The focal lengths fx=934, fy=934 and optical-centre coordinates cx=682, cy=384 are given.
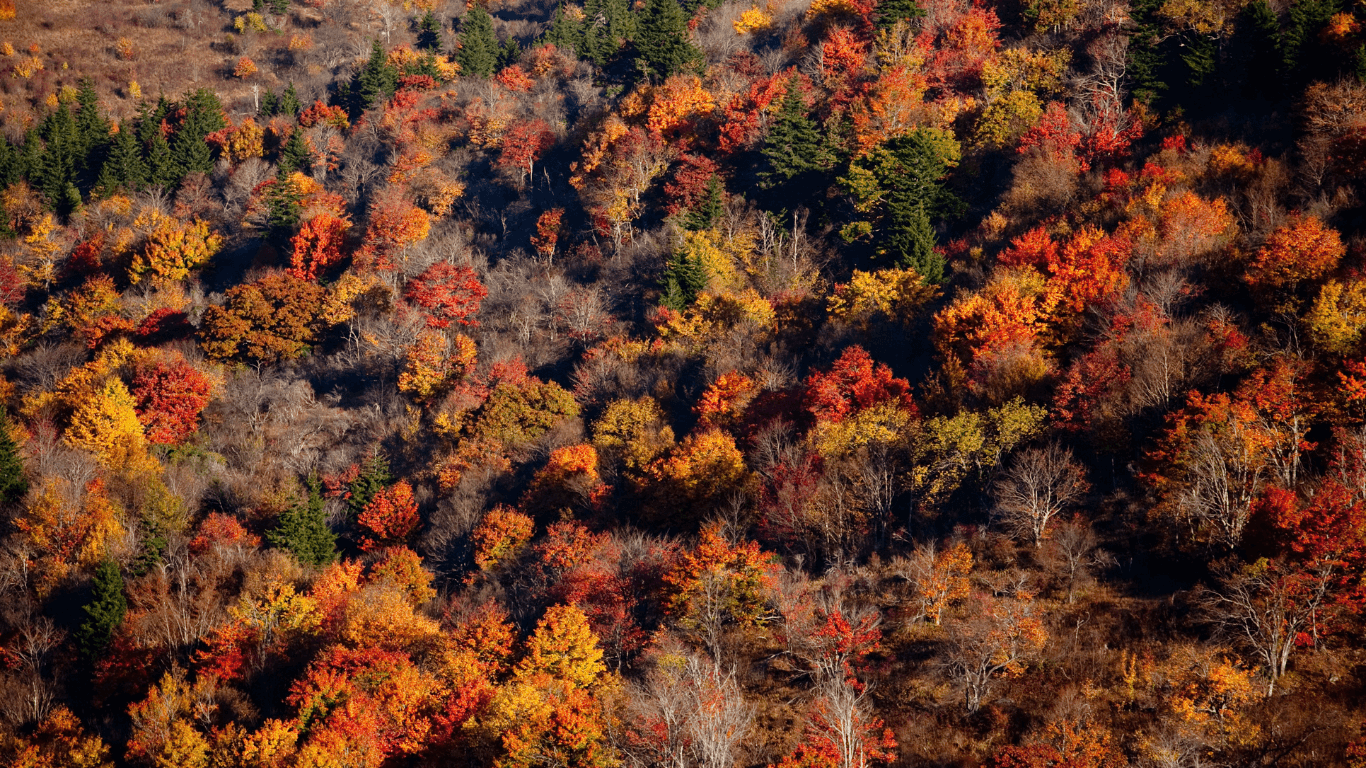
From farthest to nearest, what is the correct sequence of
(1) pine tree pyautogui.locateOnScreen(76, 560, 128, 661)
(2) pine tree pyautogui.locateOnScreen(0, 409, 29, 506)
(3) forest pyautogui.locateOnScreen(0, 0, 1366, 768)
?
(2) pine tree pyautogui.locateOnScreen(0, 409, 29, 506) < (1) pine tree pyautogui.locateOnScreen(76, 560, 128, 661) < (3) forest pyautogui.locateOnScreen(0, 0, 1366, 768)

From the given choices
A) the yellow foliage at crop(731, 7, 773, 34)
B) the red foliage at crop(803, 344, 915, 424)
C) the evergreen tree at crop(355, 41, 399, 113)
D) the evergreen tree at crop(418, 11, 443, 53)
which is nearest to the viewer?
the red foliage at crop(803, 344, 915, 424)

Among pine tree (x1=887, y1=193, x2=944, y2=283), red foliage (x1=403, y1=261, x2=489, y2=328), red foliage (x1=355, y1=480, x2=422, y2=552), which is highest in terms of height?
pine tree (x1=887, y1=193, x2=944, y2=283)

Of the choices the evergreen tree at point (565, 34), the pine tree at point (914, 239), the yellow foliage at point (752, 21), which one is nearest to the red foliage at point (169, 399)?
the pine tree at point (914, 239)

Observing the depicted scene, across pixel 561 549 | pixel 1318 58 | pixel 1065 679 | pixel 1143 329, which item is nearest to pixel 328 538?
pixel 561 549

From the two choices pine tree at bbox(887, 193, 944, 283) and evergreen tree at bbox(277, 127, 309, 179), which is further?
evergreen tree at bbox(277, 127, 309, 179)

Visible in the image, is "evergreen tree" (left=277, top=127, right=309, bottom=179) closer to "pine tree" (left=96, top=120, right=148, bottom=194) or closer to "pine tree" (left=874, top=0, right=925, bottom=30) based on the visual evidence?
"pine tree" (left=96, top=120, right=148, bottom=194)

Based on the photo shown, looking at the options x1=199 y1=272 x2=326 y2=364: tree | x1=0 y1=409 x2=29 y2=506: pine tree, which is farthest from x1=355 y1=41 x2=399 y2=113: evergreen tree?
x1=0 y1=409 x2=29 y2=506: pine tree

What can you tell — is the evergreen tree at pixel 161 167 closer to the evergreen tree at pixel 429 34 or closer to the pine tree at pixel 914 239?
the evergreen tree at pixel 429 34
